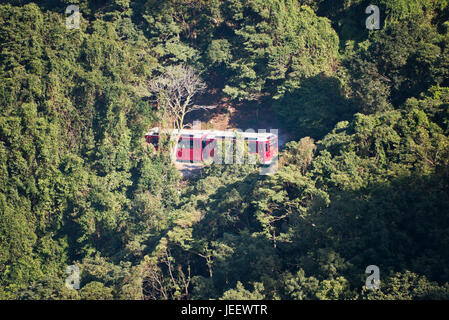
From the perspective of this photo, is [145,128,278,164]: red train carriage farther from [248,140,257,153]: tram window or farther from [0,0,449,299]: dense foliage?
[0,0,449,299]: dense foliage

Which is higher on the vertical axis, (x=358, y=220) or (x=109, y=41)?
(x=109, y=41)

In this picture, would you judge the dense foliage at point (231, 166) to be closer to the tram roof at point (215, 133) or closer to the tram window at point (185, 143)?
the tram roof at point (215, 133)

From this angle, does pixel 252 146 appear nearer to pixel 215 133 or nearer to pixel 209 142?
pixel 209 142

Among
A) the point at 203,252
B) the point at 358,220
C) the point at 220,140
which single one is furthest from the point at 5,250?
the point at 358,220

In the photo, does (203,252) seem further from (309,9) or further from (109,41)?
(309,9)

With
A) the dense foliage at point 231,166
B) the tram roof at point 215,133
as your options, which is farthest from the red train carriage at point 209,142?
the dense foliage at point 231,166

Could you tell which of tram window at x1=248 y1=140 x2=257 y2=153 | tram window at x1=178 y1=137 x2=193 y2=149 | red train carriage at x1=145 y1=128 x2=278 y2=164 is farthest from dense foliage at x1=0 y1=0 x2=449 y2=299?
tram window at x1=248 y1=140 x2=257 y2=153

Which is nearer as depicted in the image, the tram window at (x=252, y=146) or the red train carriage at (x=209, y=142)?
the red train carriage at (x=209, y=142)
